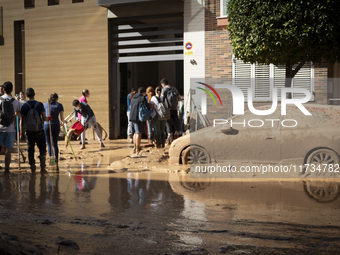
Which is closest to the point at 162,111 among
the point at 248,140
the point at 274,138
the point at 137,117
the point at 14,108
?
the point at 137,117

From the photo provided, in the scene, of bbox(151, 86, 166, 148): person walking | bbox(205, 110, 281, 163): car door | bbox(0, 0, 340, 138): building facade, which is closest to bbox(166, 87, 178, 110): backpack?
bbox(151, 86, 166, 148): person walking

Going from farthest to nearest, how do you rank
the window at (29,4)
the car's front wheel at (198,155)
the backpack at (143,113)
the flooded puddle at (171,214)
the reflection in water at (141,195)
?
the window at (29,4)
the backpack at (143,113)
the car's front wheel at (198,155)
the reflection in water at (141,195)
the flooded puddle at (171,214)

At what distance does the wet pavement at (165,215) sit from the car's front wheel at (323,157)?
15.1 inches

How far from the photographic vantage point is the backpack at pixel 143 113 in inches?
454

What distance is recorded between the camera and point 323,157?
26.5ft

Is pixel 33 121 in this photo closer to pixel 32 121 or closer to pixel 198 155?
pixel 32 121

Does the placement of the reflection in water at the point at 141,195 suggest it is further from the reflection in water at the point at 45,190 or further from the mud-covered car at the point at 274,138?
the mud-covered car at the point at 274,138

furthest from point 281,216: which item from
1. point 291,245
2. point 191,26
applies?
point 191,26

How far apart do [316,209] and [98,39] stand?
1261 cm

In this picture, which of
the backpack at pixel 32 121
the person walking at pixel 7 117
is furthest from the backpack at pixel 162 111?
the person walking at pixel 7 117

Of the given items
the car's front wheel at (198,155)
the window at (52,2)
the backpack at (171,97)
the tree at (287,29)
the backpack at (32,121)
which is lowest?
the car's front wheel at (198,155)

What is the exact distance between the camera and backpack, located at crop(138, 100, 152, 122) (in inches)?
454

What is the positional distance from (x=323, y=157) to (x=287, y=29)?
376 cm

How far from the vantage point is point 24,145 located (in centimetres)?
1472
